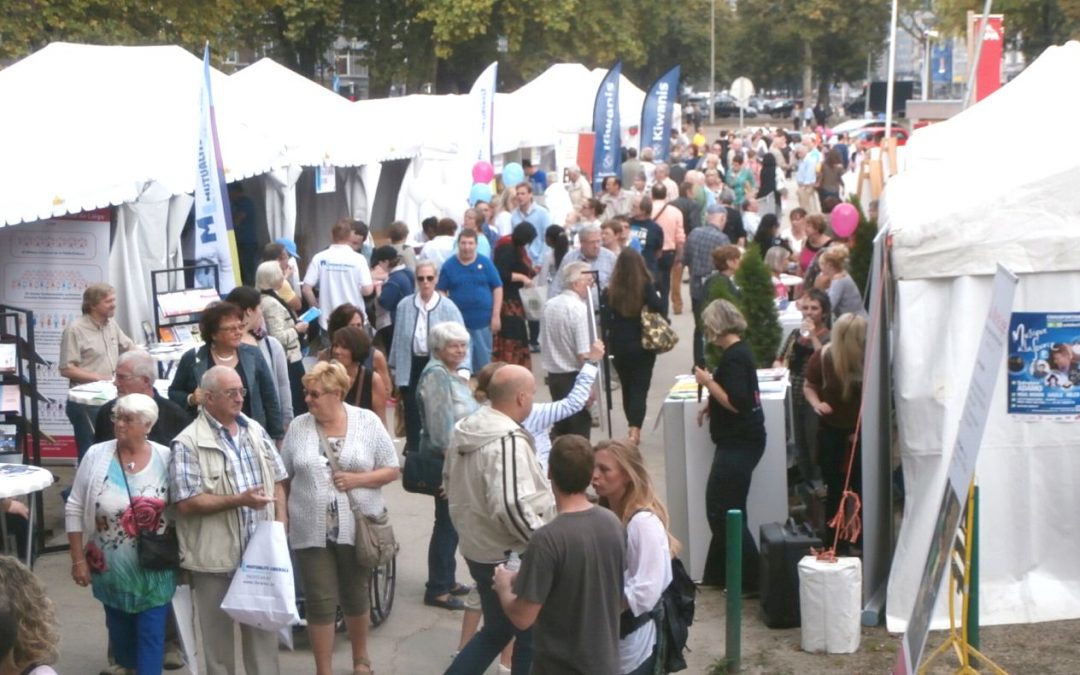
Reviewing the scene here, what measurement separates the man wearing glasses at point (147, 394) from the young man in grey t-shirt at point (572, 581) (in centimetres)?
239

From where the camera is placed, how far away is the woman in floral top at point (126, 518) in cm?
633

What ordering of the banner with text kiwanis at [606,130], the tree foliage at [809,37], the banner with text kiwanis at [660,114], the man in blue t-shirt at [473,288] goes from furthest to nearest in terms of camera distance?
1. the tree foliage at [809,37]
2. the banner with text kiwanis at [660,114]
3. the banner with text kiwanis at [606,130]
4. the man in blue t-shirt at [473,288]

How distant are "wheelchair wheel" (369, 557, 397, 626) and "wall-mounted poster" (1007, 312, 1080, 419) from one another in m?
3.48

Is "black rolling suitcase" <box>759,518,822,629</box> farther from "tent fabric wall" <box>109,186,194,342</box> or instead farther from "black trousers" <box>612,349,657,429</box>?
"tent fabric wall" <box>109,186,194,342</box>

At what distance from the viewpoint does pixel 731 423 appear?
8.49 meters

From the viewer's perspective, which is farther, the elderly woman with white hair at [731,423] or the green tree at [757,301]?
the green tree at [757,301]

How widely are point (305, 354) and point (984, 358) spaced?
8459 millimetres

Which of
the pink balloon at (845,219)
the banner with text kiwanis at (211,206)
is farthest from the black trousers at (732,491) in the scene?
the pink balloon at (845,219)

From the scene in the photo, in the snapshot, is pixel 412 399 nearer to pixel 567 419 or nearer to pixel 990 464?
pixel 567 419

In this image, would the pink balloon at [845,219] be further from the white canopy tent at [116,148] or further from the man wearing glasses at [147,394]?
the man wearing glasses at [147,394]

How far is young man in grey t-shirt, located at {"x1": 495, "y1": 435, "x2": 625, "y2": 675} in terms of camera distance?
204 inches

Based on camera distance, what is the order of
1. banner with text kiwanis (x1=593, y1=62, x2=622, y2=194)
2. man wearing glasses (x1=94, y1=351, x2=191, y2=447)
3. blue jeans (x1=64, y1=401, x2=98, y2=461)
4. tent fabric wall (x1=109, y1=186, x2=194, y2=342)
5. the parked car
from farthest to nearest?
the parked car, banner with text kiwanis (x1=593, y1=62, x2=622, y2=194), tent fabric wall (x1=109, y1=186, x2=194, y2=342), blue jeans (x1=64, y1=401, x2=98, y2=461), man wearing glasses (x1=94, y1=351, x2=191, y2=447)

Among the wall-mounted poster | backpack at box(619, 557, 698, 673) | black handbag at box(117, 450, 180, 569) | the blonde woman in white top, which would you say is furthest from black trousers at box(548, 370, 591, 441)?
backpack at box(619, 557, 698, 673)

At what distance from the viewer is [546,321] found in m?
11.0
